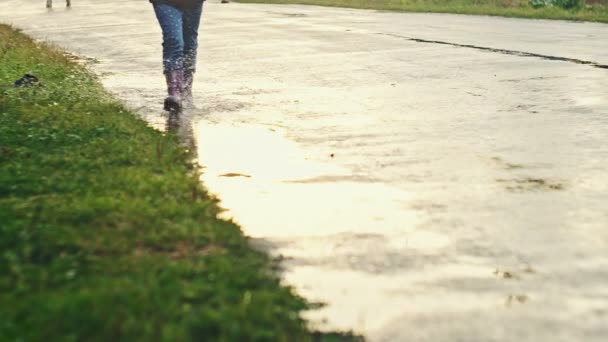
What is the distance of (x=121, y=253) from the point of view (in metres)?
4.64

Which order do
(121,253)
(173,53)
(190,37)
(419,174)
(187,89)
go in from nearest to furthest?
1. (121,253)
2. (419,174)
3. (173,53)
4. (190,37)
5. (187,89)

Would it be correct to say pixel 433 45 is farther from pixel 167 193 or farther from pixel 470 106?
pixel 167 193

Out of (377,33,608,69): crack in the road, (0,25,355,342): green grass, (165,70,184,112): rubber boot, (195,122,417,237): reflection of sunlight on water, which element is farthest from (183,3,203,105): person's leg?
(377,33,608,69): crack in the road

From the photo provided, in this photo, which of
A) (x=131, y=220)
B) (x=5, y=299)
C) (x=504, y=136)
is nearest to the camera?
(x=5, y=299)

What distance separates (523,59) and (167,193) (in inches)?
358

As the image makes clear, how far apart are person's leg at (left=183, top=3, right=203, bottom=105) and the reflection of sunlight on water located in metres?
2.18

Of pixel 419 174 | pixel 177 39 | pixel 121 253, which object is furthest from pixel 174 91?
pixel 121 253

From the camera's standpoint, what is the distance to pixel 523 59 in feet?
45.5

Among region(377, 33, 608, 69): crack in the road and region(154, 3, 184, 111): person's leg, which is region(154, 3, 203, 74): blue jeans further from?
region(377, 33, 608, 69): crack in the road

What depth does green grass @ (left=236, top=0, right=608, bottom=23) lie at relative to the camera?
23.8 metres

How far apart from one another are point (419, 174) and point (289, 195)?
40.1 inches

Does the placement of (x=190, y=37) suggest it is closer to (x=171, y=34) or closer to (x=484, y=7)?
(x=171, y=34)

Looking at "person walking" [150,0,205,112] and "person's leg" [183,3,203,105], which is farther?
"person's leg" [183,3,203,105]

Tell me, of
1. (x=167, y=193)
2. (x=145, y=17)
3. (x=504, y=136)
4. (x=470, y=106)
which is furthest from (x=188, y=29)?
(x=145, y=17)
